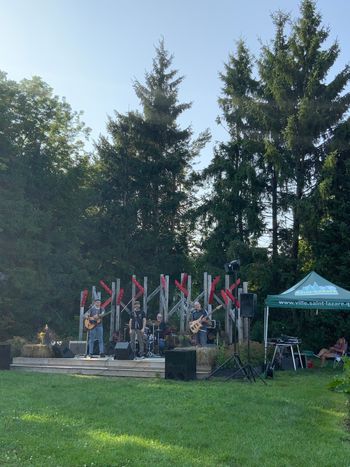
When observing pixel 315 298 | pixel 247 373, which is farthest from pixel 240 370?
pixel 315 298

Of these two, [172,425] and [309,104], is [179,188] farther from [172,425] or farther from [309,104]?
[172,425]

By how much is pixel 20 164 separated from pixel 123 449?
21430mm

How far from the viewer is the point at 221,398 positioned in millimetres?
8805

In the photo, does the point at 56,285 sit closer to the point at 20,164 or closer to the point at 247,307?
the point at 20,164

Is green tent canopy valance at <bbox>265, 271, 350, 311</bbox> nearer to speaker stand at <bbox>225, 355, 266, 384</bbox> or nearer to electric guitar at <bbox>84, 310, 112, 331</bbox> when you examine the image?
speaker stand at <bbox>225, 355, 266, 384</bbox>

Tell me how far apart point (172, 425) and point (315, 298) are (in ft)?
27.6

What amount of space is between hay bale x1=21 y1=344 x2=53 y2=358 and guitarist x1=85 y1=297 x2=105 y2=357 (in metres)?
1.12

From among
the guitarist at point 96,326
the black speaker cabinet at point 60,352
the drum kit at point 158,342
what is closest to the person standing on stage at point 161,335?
the drum kit at point 158,342

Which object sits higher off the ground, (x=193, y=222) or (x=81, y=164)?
(x=81, y=164)

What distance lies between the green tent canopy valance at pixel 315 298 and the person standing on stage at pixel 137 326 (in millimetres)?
3390

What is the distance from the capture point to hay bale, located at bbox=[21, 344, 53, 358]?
15.3 metres

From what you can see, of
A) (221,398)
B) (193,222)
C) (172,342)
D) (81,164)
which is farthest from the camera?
(81,164)

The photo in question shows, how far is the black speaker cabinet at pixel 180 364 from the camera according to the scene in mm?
11562

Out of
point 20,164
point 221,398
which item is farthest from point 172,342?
point 20,164
